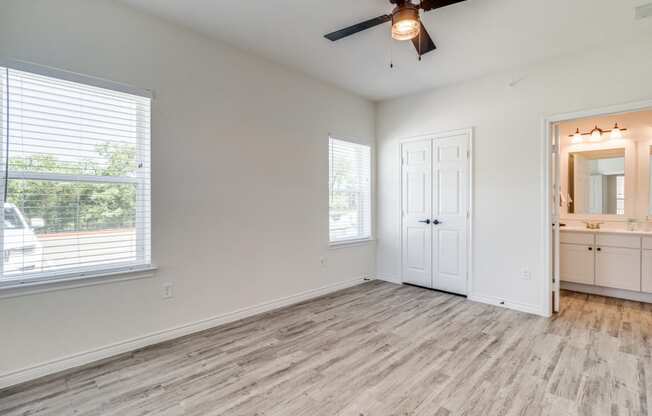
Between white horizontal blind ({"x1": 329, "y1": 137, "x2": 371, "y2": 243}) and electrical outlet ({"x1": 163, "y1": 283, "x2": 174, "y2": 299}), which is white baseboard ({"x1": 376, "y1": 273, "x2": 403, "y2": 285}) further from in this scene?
electrical outlet ({"x1": 163, "y1": 283, "x2": 174, "y2": 299})

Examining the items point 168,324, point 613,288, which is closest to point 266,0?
point 168,324

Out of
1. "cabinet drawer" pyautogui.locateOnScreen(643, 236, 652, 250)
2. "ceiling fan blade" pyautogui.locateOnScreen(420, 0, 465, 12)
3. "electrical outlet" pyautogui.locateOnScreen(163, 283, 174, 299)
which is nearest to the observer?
"ceiling fan blade" pyautogui.locateOnScreen(420, 0, 465, 12)

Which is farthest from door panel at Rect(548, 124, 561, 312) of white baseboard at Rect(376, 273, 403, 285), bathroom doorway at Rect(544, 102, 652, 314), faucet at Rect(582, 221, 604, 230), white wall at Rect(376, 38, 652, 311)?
white baseboard at Rect(376, 273, 403, 285)

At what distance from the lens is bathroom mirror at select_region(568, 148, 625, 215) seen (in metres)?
4.57

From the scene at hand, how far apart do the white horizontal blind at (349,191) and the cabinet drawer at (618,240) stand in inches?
122

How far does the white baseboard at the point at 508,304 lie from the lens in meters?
3.65

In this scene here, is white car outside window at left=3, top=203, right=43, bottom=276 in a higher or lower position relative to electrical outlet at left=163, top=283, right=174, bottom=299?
higher

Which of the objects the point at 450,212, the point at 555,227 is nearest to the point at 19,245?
the point at 450,212

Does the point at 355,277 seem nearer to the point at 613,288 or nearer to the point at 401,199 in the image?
the point at 401,199

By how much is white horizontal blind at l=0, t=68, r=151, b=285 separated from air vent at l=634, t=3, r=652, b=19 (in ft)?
13.8

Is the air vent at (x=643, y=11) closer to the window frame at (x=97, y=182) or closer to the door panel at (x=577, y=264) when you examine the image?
the door panel at (x=577, y=264)

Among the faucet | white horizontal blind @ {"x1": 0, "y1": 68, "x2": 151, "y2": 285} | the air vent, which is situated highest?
the air vent

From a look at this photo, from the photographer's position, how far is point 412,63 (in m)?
3.72

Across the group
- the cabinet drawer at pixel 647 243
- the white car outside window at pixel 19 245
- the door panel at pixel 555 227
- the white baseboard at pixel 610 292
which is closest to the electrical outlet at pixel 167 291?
the white car outside window at pixel 19 245
